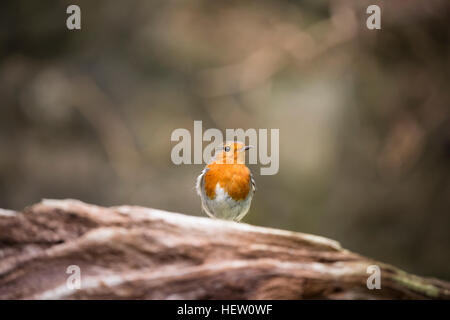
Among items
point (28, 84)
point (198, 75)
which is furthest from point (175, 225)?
point (28, 84)

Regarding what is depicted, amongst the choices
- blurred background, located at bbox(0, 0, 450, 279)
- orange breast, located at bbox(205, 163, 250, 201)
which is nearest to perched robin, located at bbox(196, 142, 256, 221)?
orange breast, located at bbox(205, 163, 250, 201)

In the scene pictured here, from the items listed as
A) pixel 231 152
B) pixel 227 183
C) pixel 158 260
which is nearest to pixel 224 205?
pixel 227 183

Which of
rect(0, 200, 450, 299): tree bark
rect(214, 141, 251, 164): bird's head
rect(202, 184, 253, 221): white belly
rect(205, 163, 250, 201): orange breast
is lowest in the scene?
rect(0, 200, 450, 299): tree bark

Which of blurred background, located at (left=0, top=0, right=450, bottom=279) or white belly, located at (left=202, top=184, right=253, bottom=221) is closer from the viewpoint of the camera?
white belly, located at (left=202, top=184, right=253, bottom=221)

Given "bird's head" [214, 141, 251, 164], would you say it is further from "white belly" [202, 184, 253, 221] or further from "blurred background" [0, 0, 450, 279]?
"blurred background" [0, 0, 450, 279]
